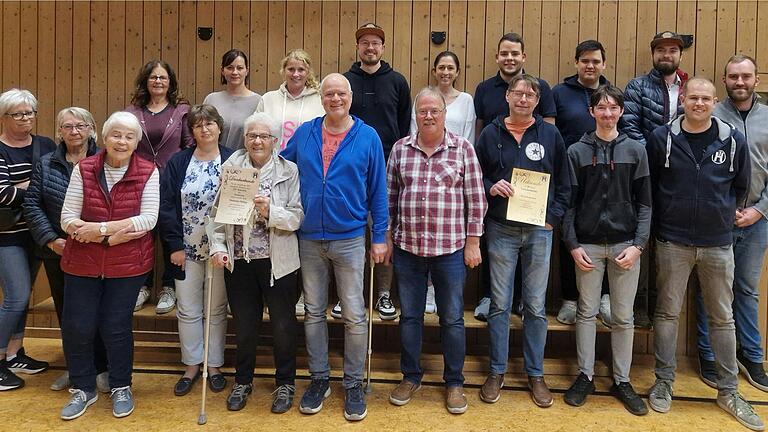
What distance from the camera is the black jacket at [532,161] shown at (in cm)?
271

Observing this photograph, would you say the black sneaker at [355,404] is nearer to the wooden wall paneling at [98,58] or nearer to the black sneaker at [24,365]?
the black sneaker at [24,365]

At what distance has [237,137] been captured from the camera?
3270 millimetres

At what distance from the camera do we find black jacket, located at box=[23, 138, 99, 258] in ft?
9.00

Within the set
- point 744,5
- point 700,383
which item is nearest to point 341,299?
point 700,383

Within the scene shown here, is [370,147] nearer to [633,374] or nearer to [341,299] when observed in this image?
[341,299]

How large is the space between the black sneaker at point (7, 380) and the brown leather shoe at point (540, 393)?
9.66 ft

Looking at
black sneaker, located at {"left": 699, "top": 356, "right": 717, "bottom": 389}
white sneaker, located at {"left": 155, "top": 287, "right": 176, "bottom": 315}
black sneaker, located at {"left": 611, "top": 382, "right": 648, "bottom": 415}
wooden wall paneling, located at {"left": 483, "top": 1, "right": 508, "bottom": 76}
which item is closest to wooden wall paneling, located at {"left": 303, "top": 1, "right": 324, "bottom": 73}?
wooden wall paneling, located at {"left": 483, "top": 1, "right": 508, "bottom": 76}

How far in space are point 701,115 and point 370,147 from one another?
1.72 metres

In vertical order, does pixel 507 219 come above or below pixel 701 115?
below

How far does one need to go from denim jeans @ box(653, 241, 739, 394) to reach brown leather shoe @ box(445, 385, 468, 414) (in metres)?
1.14

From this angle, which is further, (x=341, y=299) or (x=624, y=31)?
(x=624, y=31)

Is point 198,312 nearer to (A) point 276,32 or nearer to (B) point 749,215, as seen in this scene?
A: (A) point 276,32

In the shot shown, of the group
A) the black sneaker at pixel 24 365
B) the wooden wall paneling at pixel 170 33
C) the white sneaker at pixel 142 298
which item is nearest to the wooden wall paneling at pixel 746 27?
the wooden wall paneling at pixel 170 33

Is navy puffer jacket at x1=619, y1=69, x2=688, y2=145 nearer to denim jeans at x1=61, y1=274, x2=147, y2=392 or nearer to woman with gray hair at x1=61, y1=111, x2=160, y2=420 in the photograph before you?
woman with gray hair at x1=61, y1=111, x2=160, y2=420
